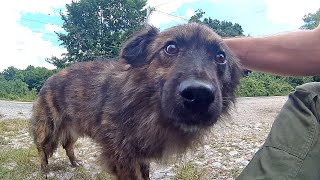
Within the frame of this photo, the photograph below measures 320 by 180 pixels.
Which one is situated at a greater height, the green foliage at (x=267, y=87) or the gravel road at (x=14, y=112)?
the gravel road at (x=14, y=112)

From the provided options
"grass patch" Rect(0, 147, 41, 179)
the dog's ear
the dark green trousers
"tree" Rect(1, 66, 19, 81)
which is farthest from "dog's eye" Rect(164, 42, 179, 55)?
"tree" Rect(1, 66, 19, 81)

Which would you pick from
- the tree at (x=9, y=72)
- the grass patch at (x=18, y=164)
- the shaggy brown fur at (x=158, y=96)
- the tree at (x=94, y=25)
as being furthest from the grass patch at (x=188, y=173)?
the tree at (x=9, y=72)

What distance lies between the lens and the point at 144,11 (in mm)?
25344

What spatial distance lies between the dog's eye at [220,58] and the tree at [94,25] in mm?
19974

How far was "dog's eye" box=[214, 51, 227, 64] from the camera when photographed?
2990mm

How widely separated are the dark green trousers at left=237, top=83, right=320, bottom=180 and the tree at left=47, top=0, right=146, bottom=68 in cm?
2093

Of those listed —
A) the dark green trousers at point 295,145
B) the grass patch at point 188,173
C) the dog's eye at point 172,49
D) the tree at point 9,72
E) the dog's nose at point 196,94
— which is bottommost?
the tree at point 9,72

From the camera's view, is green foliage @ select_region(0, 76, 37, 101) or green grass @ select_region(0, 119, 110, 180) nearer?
green grass @ select_region(0, 119, 110, 180)

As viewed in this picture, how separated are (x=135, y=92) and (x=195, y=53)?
0.68 m

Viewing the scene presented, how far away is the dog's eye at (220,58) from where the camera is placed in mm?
2990

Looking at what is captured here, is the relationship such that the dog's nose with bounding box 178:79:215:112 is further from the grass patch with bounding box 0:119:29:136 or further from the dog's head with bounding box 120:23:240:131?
the grass patch with bounding box 0:119:29:136

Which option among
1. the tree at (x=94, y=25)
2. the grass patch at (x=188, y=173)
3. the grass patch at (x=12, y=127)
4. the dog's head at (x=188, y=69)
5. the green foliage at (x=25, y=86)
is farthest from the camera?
the tree at (x=94, y=25)

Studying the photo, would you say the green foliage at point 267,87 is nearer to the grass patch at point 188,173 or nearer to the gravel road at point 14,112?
the gravel road at point 14,112

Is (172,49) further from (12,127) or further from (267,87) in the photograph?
(267,87)
